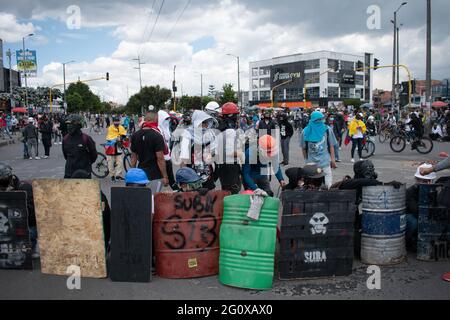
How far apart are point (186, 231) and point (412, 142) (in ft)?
52.8

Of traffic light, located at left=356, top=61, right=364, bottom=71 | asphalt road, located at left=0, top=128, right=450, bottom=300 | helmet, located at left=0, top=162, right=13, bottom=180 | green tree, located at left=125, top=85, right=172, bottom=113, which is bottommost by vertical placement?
asphalt road, located at left=0, top=128, right=450, bottom=300

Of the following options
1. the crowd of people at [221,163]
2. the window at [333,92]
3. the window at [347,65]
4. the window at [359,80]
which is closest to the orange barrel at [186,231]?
the crowd of people at [221,163]

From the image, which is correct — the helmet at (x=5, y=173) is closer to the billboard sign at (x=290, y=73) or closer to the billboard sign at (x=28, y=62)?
the billboard sign at (x=28, y=62)

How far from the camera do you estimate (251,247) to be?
15.5 feet

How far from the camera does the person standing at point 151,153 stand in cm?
659

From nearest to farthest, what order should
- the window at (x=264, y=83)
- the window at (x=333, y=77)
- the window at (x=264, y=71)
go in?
1. the window at (x=333, y=77)
2. the window at (x=264, y=83)
3. the window at (x=264, y=71)

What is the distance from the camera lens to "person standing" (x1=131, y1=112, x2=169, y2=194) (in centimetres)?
659

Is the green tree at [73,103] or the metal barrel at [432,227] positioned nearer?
the metal barrel at [432,227]

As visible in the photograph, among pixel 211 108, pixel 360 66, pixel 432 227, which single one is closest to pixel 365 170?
pixel 432 227

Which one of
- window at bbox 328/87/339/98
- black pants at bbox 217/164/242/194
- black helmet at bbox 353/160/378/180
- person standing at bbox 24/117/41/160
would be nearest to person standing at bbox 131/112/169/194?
black pants at bbox 217/164/242/194

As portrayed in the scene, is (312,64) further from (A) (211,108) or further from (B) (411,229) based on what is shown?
(B) (411,229)

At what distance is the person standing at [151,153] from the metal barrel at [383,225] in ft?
9.59

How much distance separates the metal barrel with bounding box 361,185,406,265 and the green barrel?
132 centimetres

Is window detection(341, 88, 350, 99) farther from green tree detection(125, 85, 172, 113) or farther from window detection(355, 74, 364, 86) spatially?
green tree detection(125, 85, 172, 113)
